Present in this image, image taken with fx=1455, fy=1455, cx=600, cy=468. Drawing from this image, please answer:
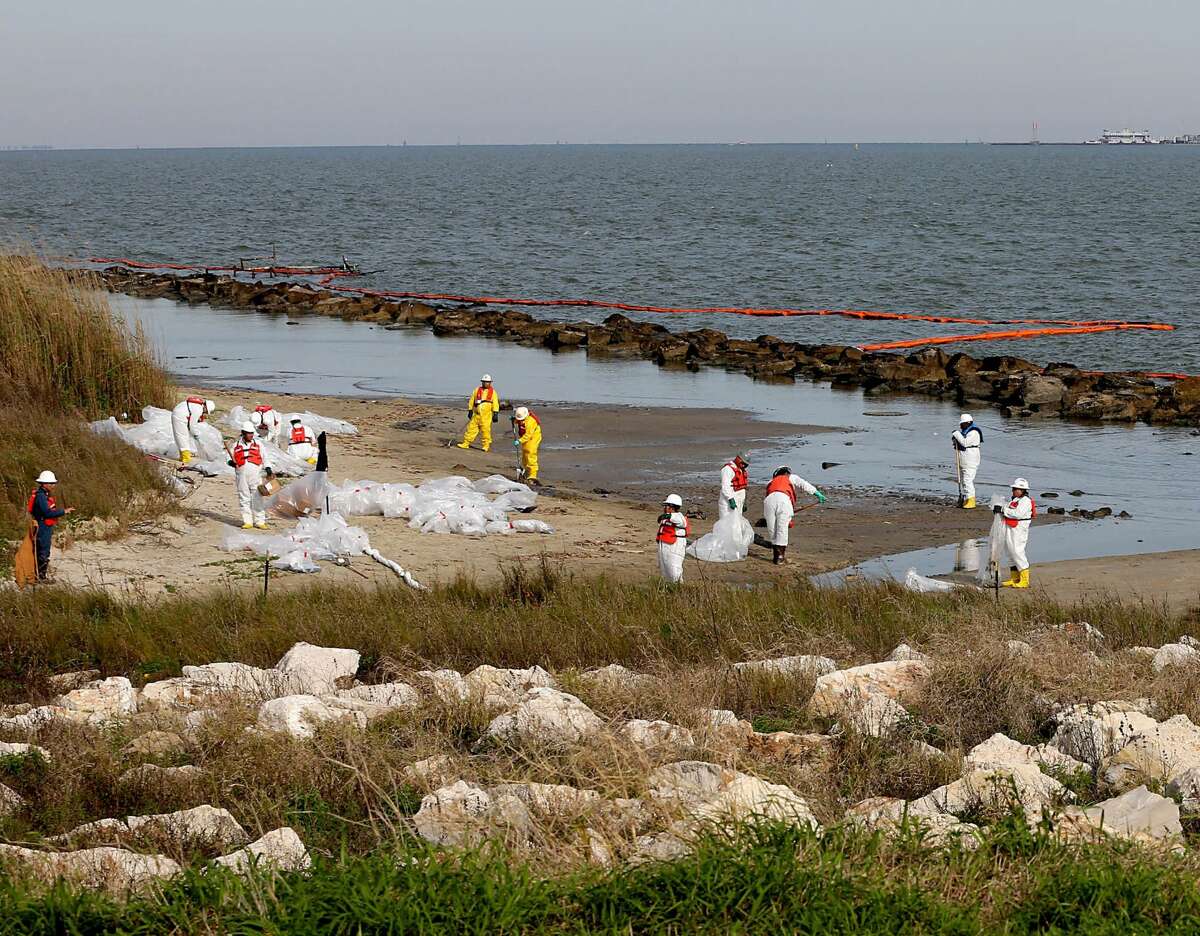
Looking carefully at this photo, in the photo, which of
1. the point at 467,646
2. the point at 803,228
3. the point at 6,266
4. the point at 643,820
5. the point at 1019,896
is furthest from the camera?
the point at 803,228

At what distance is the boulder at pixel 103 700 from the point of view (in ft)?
30.3

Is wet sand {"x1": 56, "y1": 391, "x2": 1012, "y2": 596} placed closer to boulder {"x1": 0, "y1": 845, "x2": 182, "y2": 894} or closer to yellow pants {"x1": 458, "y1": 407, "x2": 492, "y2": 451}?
yellow pants {"x1": 458, "y1": 407, "x2": 492, "y2": 451}

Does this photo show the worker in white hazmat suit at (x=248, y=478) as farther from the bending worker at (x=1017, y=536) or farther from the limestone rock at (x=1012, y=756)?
the limestone rock at (x=1012, y=756)

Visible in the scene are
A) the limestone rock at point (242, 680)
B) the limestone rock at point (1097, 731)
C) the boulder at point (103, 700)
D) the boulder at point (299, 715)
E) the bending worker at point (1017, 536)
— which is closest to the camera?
the limestone rock at point (1097, 731)

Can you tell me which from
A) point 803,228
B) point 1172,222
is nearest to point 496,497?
point 803,228

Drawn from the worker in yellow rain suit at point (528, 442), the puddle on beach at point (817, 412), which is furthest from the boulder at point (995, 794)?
the worker in yellow rain suit at point (528, 442)

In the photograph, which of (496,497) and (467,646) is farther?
(496,497)

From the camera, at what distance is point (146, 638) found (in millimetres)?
11352

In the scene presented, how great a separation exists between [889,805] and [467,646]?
15.9 feet

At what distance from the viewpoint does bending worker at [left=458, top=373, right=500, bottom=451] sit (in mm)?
24719

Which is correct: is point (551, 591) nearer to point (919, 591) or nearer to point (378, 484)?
point (919, 591)

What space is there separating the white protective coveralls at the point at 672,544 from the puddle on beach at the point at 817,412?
9.01 feet

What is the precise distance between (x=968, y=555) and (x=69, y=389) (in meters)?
13.5

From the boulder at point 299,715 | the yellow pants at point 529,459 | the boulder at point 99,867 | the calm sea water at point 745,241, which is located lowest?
the yellow pants at point 529,459
